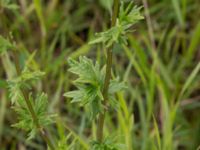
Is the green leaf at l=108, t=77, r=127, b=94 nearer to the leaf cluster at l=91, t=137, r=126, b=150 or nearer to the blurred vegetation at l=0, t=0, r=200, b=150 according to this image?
the leaf cluster at l=91, t=137, r=126, b=150

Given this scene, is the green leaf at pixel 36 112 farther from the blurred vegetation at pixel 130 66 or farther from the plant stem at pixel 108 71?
the blurred vegetation at pixel 130 66

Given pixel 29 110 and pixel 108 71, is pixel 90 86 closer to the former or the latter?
pixel 108 71

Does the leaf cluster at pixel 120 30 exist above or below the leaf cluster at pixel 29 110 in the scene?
above

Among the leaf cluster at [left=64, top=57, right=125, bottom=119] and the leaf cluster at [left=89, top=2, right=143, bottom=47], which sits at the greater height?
the leaf cluster at [left=89, top=2, right=143, bottom=47]

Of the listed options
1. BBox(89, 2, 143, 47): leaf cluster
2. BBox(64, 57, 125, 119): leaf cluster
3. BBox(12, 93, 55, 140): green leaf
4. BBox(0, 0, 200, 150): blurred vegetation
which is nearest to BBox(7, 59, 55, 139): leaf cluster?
BBox(12, 93, 55, 140): green leaf

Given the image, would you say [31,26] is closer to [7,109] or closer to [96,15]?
[96,15]

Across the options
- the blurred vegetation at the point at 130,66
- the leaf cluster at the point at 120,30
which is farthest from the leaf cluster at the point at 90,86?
the blurred vegetation at the point at 130,66

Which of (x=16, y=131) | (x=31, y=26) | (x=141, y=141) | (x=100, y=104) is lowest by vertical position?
(x=141, y=141)

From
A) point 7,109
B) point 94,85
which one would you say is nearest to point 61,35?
point 7,109

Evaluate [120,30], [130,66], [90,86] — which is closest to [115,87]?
[90,86]
